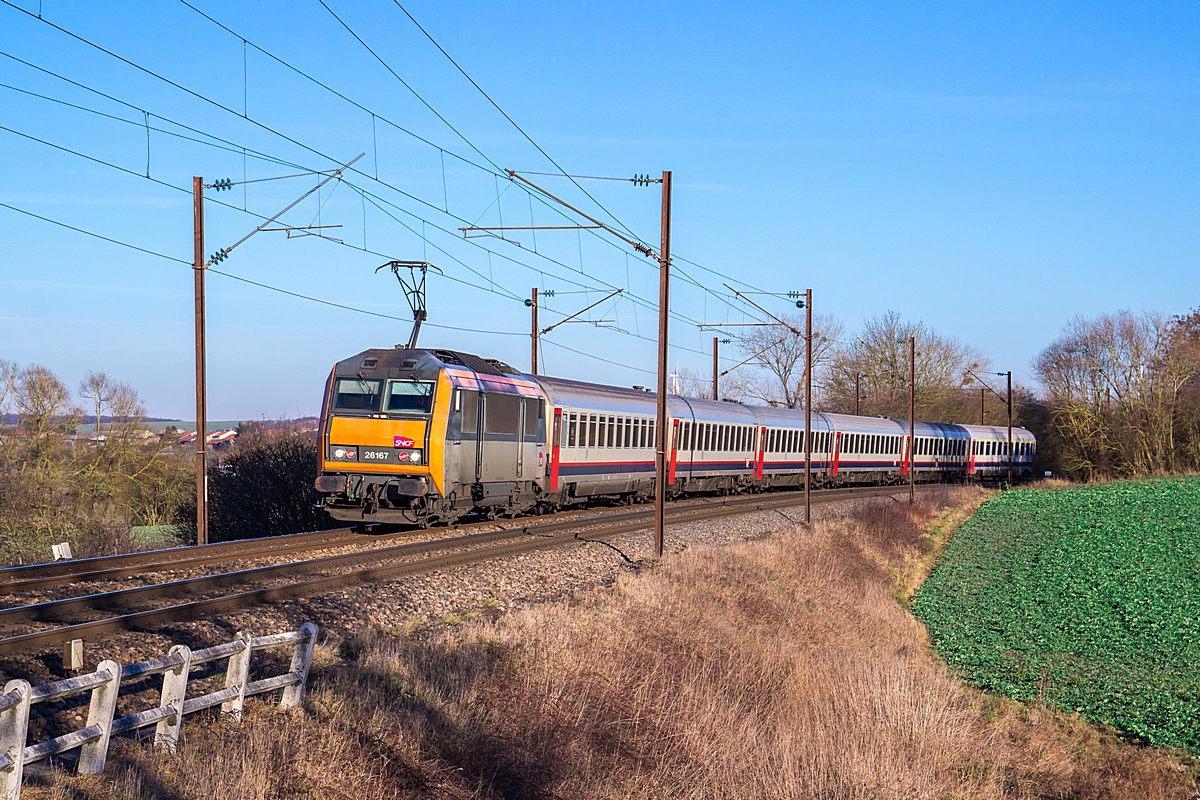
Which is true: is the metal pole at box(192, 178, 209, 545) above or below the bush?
above

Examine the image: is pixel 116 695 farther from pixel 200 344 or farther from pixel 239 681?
pixel 200 344

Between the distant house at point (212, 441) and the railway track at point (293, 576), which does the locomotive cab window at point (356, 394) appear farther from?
the distant house at point (212, 441)

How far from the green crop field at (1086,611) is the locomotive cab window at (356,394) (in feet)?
36.2

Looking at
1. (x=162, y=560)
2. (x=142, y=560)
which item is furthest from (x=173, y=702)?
(x=142, y=560)

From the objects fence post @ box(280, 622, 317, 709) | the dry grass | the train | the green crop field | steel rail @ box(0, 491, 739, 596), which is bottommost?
the green crop field

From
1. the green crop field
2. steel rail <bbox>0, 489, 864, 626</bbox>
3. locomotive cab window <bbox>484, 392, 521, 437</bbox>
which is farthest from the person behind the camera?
locomotive cab window <bbox>484, 392, 521, 437</bbox>

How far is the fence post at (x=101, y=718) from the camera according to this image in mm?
6113

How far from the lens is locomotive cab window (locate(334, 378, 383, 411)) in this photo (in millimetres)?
19109

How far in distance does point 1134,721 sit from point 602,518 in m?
12.4

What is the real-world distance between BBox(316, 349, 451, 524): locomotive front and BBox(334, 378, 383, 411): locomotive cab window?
A: 2cm

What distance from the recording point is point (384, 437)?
18766mm

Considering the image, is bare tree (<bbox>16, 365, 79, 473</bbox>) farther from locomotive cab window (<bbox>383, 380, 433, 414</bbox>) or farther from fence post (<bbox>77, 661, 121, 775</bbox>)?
fence post (<bbox>77, 661, 121, 775</bbox>)

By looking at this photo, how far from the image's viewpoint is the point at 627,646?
12000mm

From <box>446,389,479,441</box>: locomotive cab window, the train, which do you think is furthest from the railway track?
<box>446,389,479,441</box>: locomotive cab window
